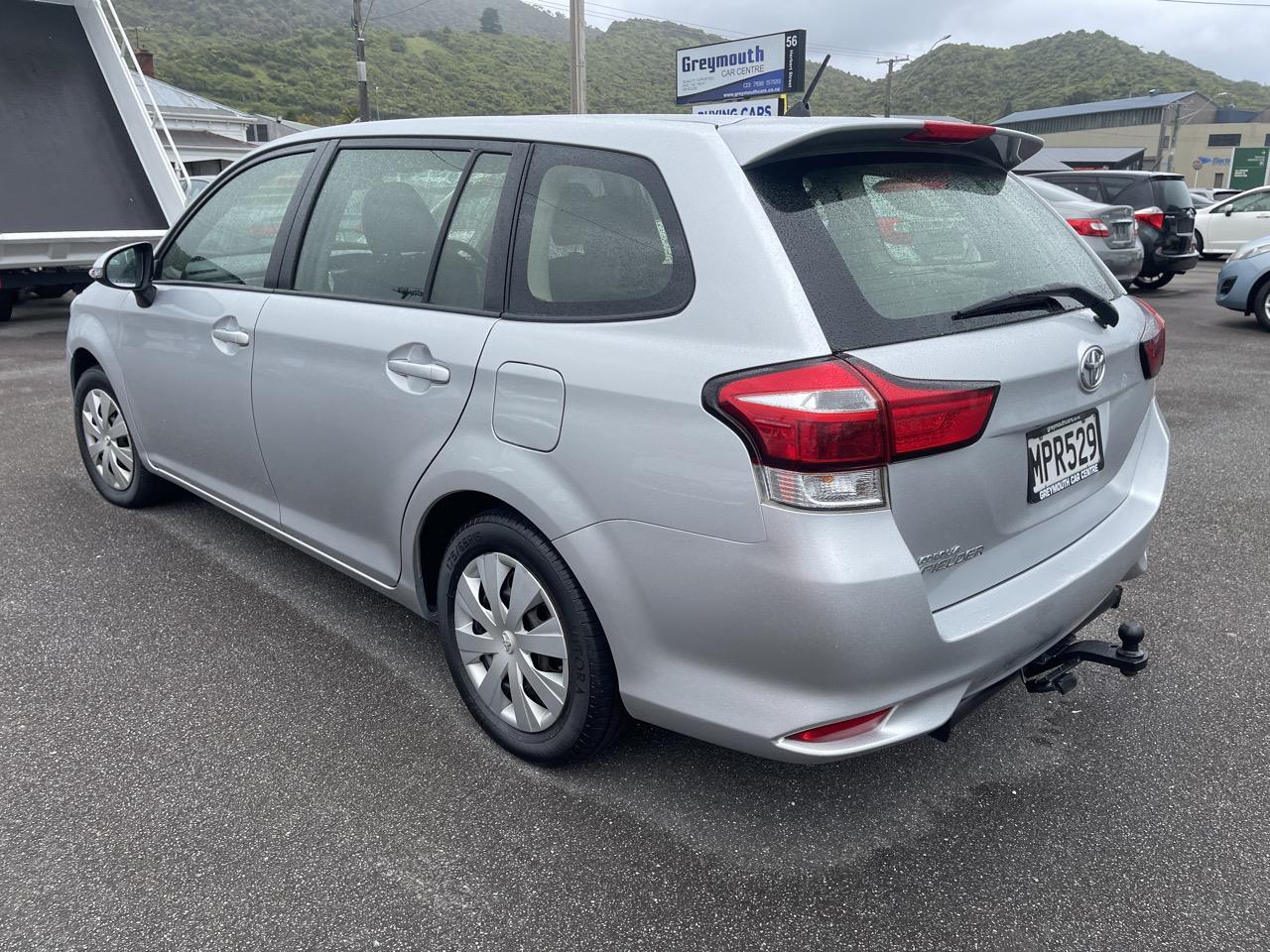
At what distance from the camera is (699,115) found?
2.38 metres

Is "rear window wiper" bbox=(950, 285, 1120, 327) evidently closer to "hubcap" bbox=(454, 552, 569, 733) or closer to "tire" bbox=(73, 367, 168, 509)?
"hubcap" bbox=(454, 552, 569, 733)

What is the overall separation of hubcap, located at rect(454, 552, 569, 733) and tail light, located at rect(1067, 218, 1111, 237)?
1111cm

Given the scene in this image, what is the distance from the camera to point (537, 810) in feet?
8.00

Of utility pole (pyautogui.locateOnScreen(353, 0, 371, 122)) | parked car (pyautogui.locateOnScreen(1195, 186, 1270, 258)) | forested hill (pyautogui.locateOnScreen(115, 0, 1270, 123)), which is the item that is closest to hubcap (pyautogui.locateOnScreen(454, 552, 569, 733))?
parked car (pyautogui.locateOnScreen(1195, 186, 1270, 258))

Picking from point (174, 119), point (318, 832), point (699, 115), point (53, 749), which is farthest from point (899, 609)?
point (174, 119)

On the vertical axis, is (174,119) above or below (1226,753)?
above

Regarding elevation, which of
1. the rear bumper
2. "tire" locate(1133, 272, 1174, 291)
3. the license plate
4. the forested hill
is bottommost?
"tire" locate(1133, 272, 1174, 291)

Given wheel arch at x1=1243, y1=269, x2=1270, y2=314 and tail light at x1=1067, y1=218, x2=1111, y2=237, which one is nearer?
wheel arch at x1=1243, y1=269, x2=1270, y2=314

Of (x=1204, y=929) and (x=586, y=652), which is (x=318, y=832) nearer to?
(x=586, y=652)

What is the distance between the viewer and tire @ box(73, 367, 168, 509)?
14.4 ft

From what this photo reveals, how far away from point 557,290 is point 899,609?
1130mm

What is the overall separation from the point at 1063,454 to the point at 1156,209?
13.6 meters

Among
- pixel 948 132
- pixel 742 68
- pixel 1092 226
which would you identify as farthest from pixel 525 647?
pixel 742 68

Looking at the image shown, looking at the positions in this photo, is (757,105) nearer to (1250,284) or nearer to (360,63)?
(1250,284)
